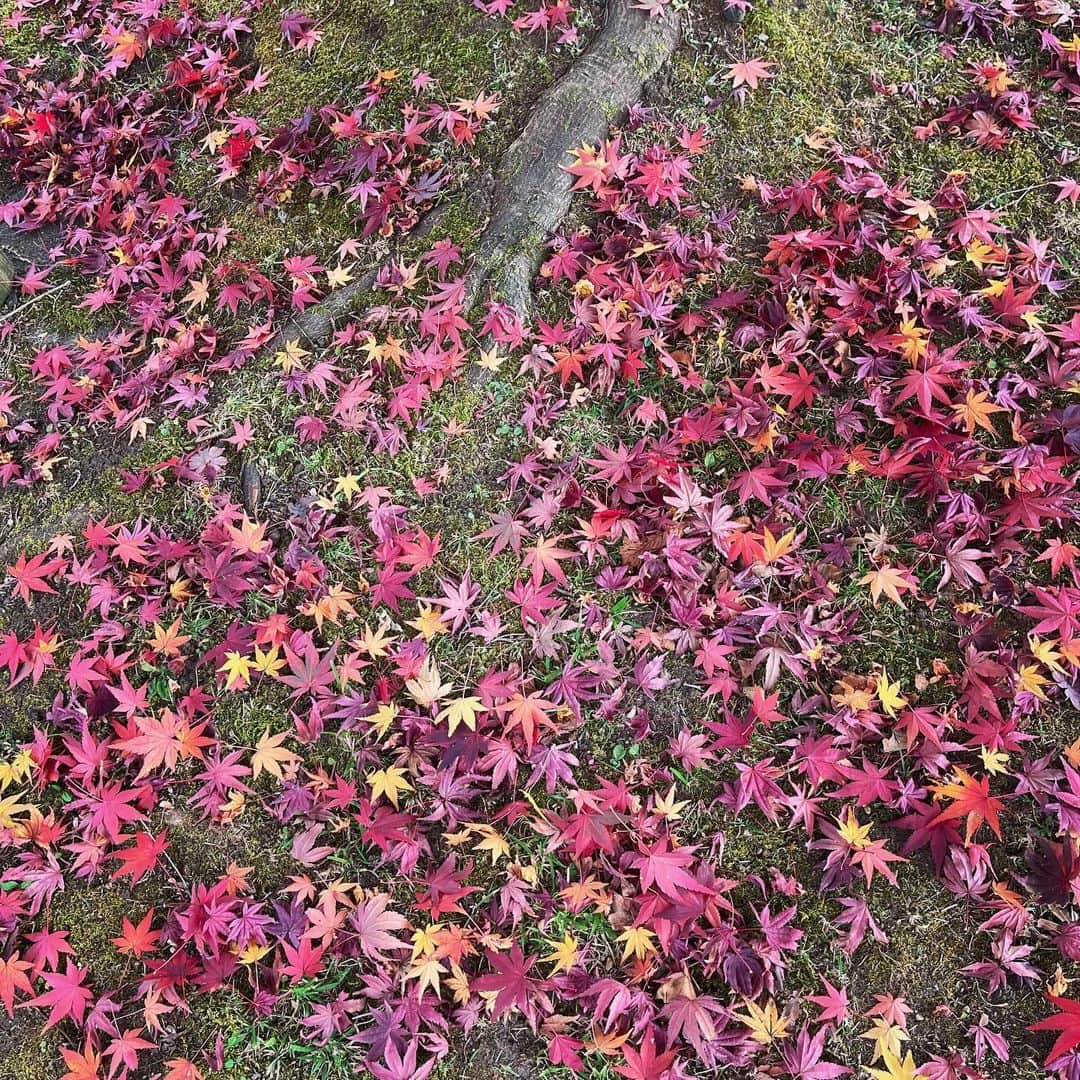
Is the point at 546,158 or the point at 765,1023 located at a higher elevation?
the point at 546,158

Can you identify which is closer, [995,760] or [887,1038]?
A: [887,1038]

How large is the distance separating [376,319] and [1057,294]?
267cm

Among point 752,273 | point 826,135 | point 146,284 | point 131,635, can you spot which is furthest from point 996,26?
point 131,635

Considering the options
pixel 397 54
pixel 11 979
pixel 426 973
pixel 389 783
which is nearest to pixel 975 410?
pixel 389 783

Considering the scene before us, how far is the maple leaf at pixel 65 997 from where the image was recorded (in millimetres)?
2365

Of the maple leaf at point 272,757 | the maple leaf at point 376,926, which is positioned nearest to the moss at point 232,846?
the maple leaf at point 272,757

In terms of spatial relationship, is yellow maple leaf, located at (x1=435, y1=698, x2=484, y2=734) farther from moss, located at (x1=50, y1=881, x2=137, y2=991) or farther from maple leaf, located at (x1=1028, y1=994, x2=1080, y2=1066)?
maple leaf, located at (x1=1028, y1=994, x2=1080, y2=1066)

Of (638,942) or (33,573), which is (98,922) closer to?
(33,573)

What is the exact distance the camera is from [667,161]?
3291mm

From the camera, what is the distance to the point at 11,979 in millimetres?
2373

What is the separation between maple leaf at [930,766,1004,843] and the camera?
2.21m

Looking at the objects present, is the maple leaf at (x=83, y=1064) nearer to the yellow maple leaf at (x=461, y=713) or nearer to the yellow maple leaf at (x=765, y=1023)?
the yellow maple leaf at (x=461, y=713)

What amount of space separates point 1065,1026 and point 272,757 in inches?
93.7

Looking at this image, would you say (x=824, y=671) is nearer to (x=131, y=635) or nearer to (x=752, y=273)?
(x=752, y=273)
